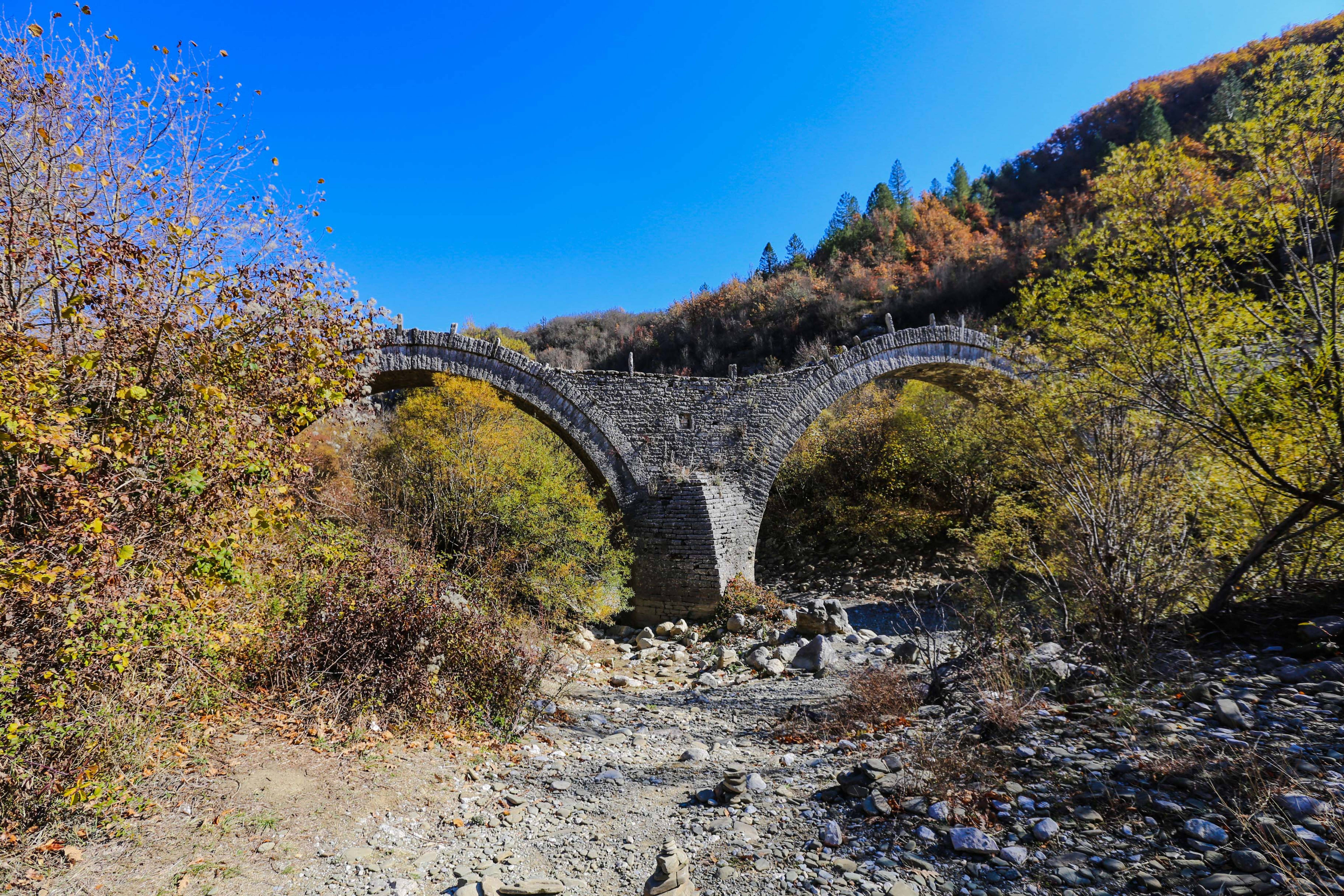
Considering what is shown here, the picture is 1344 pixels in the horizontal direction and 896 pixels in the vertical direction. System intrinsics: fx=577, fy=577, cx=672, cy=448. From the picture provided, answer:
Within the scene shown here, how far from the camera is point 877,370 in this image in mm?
11914

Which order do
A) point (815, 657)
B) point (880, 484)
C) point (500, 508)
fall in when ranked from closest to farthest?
1. point (815, 657)
2. point (500, 508)
3. point (880, 484)

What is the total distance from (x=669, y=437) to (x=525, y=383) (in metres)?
2.71

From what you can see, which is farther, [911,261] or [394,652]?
[911,261]

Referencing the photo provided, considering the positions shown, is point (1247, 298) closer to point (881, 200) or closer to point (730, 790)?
point (730, 790)

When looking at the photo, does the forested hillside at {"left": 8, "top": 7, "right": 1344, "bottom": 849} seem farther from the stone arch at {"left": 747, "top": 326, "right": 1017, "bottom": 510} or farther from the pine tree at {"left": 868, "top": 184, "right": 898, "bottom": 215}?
the pine tree at {"left": 868, "top": 184, "right": 898, "bottom": 215}

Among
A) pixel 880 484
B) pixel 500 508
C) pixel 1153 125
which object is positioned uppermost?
pixel 1153 125

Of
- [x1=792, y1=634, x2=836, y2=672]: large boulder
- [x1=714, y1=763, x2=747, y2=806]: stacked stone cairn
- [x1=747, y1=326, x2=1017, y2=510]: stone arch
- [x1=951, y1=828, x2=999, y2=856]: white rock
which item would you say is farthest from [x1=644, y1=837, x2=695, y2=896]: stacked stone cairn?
[x1=747, y1=326, x2=1017, y2=510]: stone arch

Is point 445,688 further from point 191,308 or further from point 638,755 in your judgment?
point 191,308

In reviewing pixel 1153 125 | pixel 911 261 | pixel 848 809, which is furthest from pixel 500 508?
pixel 1153 125

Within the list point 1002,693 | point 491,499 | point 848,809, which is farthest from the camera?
point 491,499

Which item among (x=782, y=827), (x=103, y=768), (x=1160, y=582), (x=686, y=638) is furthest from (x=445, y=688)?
(x=1160, y=582)

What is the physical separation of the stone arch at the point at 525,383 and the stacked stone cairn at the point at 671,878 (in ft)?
24.9

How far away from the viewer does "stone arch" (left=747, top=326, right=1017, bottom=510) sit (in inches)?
439

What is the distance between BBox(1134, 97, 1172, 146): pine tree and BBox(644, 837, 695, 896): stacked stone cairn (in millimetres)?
33889
